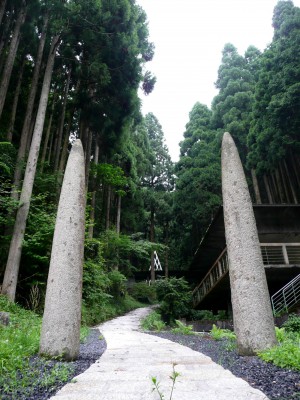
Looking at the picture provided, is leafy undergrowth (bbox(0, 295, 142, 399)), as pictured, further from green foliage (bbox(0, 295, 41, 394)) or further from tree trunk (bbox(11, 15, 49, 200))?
tree trunk (bbox(11, 15, 49, 200))

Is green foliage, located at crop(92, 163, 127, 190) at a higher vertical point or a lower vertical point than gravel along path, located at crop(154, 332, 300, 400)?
higher

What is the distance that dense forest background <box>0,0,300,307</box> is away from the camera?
31.6 feet

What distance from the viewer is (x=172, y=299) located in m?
14.0

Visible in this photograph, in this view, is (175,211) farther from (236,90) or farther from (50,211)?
(50,211)

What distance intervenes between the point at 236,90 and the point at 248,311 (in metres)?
23.3

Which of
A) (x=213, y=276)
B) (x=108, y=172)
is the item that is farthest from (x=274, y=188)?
(x=108, y=172)

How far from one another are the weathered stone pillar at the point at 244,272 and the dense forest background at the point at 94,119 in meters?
6.27

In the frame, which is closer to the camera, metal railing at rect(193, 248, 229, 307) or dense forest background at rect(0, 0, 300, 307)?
dense forest background at rect(0, 0, 300, 307)

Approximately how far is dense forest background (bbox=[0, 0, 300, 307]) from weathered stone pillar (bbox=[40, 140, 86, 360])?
477 centimetres

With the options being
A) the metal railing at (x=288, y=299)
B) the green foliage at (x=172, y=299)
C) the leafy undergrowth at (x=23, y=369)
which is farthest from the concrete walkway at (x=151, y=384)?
the green foliage at (x=172, y=299)

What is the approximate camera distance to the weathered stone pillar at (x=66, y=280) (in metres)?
3.41

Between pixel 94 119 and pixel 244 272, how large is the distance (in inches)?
462

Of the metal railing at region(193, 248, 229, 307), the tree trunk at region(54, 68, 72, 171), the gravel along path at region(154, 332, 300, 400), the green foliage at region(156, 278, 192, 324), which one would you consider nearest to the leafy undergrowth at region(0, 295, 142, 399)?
the gravel along path at region(154, 332, 300, 400)

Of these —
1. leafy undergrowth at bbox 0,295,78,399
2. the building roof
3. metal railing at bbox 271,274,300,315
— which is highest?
the building roof
